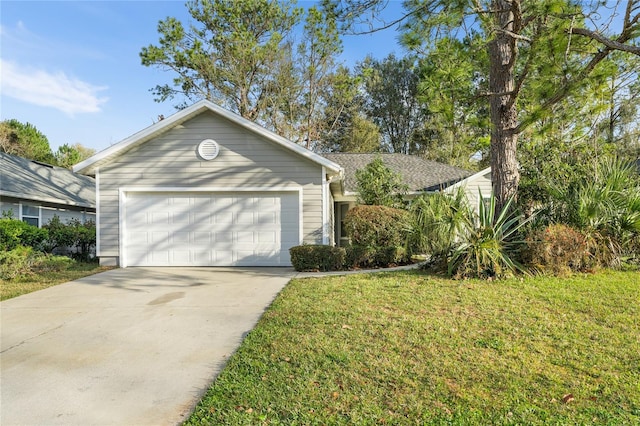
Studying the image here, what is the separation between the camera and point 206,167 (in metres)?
10.5

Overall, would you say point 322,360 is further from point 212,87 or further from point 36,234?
point 212,87

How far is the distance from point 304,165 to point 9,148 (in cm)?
3014

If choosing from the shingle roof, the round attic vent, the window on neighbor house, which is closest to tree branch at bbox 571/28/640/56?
the round attic vent

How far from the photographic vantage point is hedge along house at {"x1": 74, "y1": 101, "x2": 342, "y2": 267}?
1041 centimetres

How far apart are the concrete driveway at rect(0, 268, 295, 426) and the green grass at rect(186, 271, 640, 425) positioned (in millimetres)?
384

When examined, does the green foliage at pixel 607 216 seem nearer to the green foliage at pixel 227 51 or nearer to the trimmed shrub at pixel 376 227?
the trimmed shrub at pixel 376 227

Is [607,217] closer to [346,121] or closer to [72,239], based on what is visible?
[72,239]

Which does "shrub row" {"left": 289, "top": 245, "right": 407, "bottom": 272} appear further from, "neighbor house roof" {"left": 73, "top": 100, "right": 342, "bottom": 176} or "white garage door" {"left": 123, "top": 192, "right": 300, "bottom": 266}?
"neighbor house roof" {"left": 73, "top": 100, "right": 342, "bottom": 176}

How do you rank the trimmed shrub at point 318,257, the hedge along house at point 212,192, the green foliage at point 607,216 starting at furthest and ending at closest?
the hedge along house at point 212,192, the trimmed shrub at point 318,257, the green foliage at point 607,216

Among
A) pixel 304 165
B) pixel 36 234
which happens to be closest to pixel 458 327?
pixel 304 165

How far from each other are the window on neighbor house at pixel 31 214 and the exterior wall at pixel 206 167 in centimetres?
560

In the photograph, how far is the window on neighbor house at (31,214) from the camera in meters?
13.7

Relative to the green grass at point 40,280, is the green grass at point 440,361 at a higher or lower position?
lower

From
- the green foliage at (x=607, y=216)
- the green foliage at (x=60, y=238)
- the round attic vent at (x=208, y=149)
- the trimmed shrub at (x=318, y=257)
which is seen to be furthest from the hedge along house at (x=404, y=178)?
the green foliage at (x=60, y=238)
